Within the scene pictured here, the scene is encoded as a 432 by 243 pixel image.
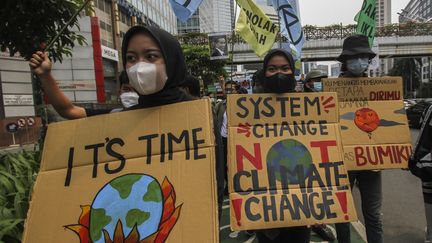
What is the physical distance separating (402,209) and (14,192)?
4427mm

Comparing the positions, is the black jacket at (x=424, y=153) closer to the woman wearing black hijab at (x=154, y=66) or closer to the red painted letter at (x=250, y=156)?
the red painted letter at (x=250, y=156)

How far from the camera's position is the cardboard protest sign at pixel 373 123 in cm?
325

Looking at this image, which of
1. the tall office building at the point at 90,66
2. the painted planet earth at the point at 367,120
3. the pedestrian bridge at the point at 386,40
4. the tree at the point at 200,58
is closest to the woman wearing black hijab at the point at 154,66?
the painted planet earth at the point at 367,120

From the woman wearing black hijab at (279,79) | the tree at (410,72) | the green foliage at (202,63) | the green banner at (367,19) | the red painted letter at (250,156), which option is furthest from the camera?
the tree at (410,72)

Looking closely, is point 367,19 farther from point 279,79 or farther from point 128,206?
point 128,206

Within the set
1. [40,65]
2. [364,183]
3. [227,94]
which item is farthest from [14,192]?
[364,183]

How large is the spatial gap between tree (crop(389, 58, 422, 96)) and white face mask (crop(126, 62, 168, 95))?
69.5 metres

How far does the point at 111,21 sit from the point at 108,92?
20.4 feet

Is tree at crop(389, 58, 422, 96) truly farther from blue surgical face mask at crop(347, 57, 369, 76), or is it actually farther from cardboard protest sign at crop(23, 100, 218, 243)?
cardboard protest sign at crop(23, 100, 218, 243)

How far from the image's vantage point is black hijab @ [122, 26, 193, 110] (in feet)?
5.97

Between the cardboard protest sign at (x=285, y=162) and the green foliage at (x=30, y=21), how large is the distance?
1.74 metres

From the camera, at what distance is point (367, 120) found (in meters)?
3.38

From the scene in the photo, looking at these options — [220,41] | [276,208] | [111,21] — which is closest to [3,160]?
[276,208]

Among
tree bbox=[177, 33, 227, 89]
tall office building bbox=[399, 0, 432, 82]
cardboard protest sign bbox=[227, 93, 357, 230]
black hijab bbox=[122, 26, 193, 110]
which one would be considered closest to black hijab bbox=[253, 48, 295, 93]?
cardboard protest sign bbox=[227, 93, 357, 230]
